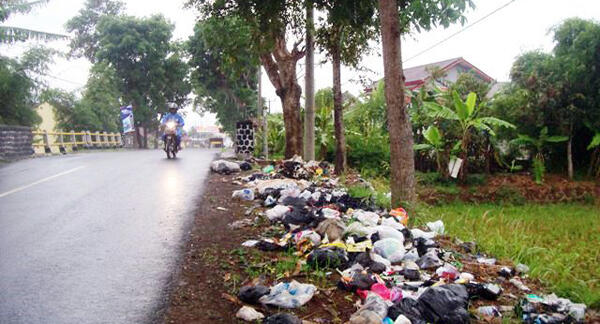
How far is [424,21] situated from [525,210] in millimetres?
10295

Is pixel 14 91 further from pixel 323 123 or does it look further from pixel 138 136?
pixel 323 123

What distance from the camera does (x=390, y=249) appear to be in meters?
4.96

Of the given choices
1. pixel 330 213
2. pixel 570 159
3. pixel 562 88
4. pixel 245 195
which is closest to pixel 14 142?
pixel 245 195

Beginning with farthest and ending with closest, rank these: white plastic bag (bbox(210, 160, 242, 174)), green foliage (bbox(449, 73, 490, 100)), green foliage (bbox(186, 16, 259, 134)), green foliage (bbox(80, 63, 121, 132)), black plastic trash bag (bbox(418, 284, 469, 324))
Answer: green foliage (bbox(80, 63, 121, 132)), green foliage (bbox(186, 16, 259, 134)), green foliage (bbox(449, 73, 490, 100)), white plastic bag (bbox(210, 160, 242, 174)), black plastic trash bag (bbox(418, 284, 469, 324))

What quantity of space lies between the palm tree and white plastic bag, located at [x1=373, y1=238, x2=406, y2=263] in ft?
70.8

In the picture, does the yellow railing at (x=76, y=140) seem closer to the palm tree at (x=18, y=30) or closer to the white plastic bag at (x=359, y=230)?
the palm tree at (x=18, y=30)

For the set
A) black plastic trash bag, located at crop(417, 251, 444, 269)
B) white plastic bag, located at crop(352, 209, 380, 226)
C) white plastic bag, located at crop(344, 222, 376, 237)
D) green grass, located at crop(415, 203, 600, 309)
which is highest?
white plastic bag, located at crop(344, 222, 376, 237)

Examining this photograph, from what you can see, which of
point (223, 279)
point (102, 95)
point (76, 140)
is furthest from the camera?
point (102, 95)

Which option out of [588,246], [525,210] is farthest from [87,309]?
[525,210]

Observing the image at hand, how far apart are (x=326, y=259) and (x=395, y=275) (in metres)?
0.68

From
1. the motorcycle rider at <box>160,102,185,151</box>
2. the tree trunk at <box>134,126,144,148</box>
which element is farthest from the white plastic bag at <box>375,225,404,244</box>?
the tree trunk at <box>134,126,144,148</box>

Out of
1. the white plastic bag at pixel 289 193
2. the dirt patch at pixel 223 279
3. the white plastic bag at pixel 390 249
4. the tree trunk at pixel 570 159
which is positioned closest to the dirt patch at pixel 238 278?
the dirt patch at pixel 223 279

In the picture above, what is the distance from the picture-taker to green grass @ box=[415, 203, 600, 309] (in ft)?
18.5

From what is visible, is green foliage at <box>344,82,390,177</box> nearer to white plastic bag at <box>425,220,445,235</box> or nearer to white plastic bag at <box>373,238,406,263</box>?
white plastic bag at <box>425,220,445,235</box>
